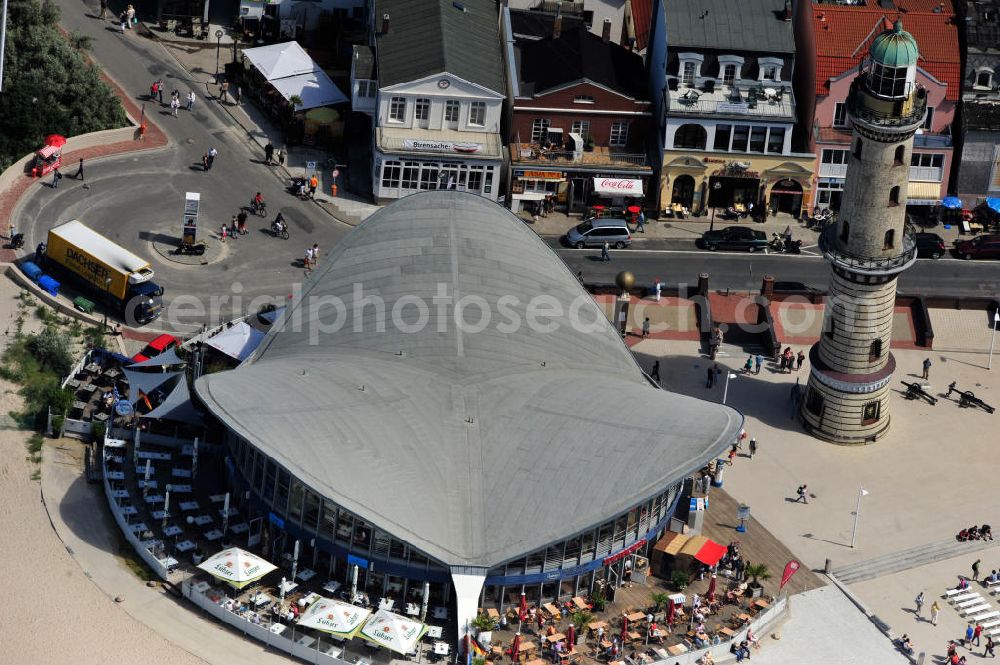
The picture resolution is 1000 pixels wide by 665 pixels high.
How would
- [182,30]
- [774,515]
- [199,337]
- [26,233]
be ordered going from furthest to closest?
[182,30], [26,233], [199,337], [774,515]

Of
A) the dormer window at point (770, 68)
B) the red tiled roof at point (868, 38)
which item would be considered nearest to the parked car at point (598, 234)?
the dormer window at point (770, 68)

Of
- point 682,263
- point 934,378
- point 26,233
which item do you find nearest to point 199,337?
point 26,233

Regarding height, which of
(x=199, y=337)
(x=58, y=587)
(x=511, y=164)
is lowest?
(x=58, y=587)

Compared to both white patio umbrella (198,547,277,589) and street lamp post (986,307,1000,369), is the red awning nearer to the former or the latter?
white patio umbrella (198,547,277,589)

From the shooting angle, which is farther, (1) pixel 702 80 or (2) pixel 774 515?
(1) pixel 702 80

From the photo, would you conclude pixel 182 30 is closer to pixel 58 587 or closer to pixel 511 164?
pixel 511 164

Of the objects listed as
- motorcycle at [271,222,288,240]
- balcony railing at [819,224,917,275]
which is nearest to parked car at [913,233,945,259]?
balcony railing at [819,224,917,275]
